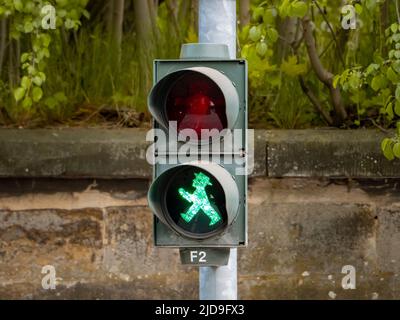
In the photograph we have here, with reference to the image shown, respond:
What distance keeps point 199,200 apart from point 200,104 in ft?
1.15

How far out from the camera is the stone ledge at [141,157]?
5.97 metres

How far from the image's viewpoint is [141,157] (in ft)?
19.7

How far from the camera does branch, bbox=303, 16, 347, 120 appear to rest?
6.43m

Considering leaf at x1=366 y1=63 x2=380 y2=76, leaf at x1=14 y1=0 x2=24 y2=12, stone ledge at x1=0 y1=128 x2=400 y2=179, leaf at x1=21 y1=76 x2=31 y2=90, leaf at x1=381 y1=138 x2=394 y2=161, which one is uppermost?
leaf at x1=14 y1=0 x2=24 y2=12

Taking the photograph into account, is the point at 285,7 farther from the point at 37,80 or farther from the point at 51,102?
the point at 51,102

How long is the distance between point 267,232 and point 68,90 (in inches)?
63.5

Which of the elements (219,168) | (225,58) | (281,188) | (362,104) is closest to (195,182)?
(219,168)

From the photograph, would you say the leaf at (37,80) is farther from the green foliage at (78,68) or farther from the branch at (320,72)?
the branch at (320,72)

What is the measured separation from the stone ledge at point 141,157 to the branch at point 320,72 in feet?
1.64

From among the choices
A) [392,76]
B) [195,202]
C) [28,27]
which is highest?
[28,27]

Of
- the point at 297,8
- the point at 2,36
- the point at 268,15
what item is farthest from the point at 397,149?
the point at 2,36

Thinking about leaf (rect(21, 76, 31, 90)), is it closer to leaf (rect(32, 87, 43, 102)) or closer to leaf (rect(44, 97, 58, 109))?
leaf (rect(32, 87, 43, 102))

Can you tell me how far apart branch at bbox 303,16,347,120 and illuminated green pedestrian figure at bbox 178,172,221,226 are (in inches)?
110

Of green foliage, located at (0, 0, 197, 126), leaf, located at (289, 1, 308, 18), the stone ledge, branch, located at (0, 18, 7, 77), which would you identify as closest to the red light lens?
leaf, located at (289, 1, 308, 18)
